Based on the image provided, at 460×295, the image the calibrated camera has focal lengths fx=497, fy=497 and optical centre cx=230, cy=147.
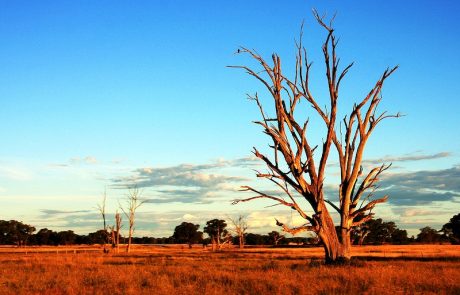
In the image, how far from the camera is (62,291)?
13.8m

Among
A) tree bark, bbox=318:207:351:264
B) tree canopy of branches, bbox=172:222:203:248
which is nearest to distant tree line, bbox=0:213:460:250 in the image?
tree canopy of branches, bbox=172:222:203:248

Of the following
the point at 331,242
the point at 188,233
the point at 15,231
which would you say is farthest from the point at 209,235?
the point at 331,242

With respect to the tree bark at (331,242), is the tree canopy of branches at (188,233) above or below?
above

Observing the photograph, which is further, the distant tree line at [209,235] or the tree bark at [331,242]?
the distant tree line at [209,235]

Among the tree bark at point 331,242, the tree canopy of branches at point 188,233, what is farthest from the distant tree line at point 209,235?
the tree bark at point 331,242

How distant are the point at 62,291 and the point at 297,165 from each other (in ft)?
32.8

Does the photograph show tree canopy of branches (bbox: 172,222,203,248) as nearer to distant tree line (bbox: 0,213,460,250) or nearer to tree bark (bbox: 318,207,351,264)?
distant tree line (bbox: 0,213,460,250)

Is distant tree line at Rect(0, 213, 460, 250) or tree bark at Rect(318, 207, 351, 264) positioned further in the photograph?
distant tree line at Rect(0, 213, 460, 250)

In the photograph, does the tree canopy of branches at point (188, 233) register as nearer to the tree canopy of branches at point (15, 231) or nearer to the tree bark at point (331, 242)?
the tree canopy of branches at point (15, 231)

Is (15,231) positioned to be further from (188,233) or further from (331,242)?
(331,242)

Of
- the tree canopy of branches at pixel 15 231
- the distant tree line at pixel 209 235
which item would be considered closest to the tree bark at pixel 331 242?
the distant tree line at pixel 209 235

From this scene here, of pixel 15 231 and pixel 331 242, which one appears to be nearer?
pixel 331 242

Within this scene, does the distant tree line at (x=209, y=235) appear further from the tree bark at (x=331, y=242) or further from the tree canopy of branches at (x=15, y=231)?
the tree bark at (x=331, y=242)

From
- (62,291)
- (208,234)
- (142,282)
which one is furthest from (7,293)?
(208,234)
